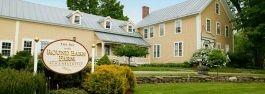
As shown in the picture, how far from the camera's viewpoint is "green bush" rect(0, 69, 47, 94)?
6.67m

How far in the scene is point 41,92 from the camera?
7.55m

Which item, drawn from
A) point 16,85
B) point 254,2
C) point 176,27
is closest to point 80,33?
point 176,27

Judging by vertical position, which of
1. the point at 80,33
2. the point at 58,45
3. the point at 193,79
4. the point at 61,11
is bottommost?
the point at 193,79

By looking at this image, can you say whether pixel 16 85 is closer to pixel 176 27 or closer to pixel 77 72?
pixel 77 72

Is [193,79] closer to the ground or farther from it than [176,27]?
closer to the ground

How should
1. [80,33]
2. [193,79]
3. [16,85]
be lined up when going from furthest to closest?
1. [80,33]
2. [193,79]
3. [16,85]

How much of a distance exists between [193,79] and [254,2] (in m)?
15.0

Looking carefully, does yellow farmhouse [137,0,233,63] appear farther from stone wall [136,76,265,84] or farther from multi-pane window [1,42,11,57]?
multi-pane window [1,42,11,57]

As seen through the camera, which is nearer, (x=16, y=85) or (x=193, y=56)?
(x=16, y=85)

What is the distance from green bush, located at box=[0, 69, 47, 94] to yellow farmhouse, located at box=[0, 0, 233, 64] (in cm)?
2144

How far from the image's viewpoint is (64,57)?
8.79 meters

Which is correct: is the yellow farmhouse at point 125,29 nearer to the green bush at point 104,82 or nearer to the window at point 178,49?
the window at point 178,49

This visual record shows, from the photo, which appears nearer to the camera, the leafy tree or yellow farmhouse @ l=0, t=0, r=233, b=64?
yellow farmhouse @ l=0, t=0, r=233, b=64

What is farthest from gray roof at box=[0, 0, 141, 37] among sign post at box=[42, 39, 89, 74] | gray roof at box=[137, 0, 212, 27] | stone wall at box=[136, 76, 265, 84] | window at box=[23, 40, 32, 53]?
sign post at box=[42, 39, 89, 74]
